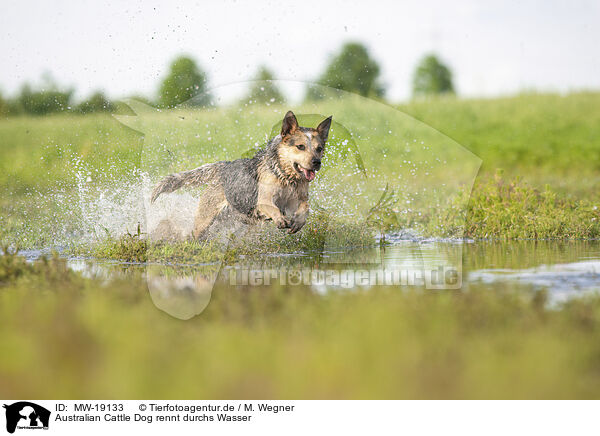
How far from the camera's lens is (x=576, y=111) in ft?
98.8

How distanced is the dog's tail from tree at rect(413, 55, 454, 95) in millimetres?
54936

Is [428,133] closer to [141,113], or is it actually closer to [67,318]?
[141,113]

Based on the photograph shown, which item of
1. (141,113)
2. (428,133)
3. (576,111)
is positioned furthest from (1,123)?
(576,111)

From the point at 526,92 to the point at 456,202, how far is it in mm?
20184

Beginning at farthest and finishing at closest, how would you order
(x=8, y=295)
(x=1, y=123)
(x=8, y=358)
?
(x=1, y=123) < (x=8, y=295) < (x=8, y=358)

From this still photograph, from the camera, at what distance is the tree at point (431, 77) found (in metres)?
63.2

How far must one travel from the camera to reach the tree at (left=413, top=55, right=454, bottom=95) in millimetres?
63219

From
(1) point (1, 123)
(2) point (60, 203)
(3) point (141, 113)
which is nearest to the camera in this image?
(3) point (141, 113)

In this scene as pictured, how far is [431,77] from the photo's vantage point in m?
63.9

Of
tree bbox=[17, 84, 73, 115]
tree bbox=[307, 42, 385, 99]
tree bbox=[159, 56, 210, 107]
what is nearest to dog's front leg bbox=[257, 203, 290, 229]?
tree bbox=[17, 84, 73, 115]

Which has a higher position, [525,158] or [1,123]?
[1,123]

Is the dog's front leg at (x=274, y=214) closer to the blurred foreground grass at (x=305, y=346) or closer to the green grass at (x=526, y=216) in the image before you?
the blurred foreground grass at (x=305, y=346)

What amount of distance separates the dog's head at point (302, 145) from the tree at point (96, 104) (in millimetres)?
18710
